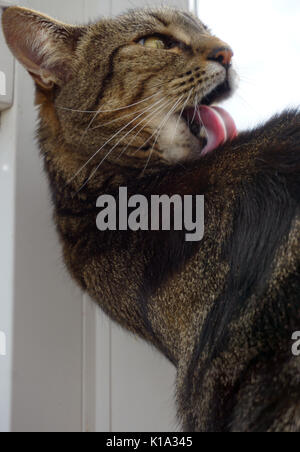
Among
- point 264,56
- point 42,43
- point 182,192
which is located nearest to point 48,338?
point 182,192

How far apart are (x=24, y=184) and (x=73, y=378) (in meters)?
0.43

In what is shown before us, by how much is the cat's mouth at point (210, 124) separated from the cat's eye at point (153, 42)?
0.15 metres

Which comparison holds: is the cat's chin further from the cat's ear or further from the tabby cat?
the cat's ear

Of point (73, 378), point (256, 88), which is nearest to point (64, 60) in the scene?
point (256, 88)

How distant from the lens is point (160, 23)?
3.44 feet

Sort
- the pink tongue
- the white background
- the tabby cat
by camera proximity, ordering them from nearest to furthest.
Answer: the tabby cat → the pink tongue → the white background

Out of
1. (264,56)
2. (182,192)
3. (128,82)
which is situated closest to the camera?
(182,192)

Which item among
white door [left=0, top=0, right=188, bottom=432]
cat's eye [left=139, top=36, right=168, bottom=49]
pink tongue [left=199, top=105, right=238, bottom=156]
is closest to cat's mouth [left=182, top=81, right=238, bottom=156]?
pink tongue [left=199, top=105, right=238, bottom=156]

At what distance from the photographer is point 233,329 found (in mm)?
725

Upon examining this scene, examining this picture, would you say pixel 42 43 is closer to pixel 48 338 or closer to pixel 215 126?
pixel 215 126

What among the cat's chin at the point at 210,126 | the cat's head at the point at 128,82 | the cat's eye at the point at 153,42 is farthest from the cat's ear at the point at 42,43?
the cat's chin at the point at 210,126

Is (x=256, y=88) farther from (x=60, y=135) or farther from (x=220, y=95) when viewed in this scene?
(x=60, y=135)

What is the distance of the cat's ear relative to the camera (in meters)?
0.99

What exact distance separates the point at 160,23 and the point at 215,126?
0.89 feet
